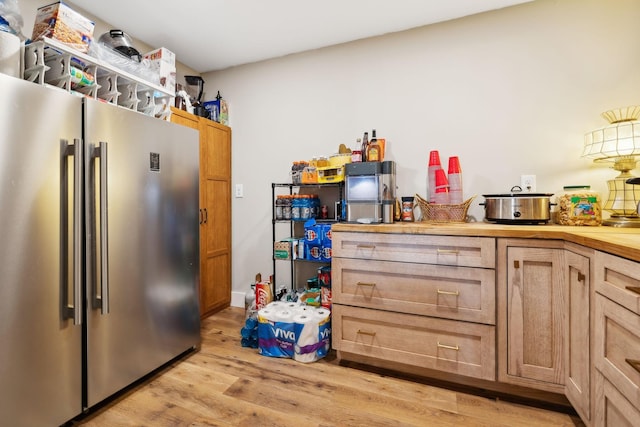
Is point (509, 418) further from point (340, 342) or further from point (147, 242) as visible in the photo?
point (147, 242)

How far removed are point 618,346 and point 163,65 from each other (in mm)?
2852

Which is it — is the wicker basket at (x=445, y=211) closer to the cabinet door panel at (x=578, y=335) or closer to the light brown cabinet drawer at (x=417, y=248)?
the light brown cabinet drawer at (x=417, y=248)

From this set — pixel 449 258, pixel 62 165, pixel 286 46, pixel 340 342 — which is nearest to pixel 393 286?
pixel 449 258

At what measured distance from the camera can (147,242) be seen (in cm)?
165

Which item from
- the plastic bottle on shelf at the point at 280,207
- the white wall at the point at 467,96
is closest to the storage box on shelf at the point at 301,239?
the plastic bottle on shelf at the point at 280,207

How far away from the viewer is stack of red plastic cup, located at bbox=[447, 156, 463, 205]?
6.66 feet

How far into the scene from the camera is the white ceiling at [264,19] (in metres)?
1.96

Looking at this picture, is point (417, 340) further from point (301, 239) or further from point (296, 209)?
point (296, 209)

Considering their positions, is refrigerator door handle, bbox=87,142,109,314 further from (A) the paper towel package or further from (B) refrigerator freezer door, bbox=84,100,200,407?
(A) the paper towel package

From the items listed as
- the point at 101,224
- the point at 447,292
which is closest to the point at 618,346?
the point at 447,292

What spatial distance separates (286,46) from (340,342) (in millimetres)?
2270

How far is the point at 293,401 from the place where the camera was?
5.06 ft

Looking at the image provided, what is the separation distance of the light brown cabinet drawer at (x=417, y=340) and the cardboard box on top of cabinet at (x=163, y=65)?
1.97 metres

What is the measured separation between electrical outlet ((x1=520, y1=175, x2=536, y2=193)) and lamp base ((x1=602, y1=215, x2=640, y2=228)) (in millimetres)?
415
